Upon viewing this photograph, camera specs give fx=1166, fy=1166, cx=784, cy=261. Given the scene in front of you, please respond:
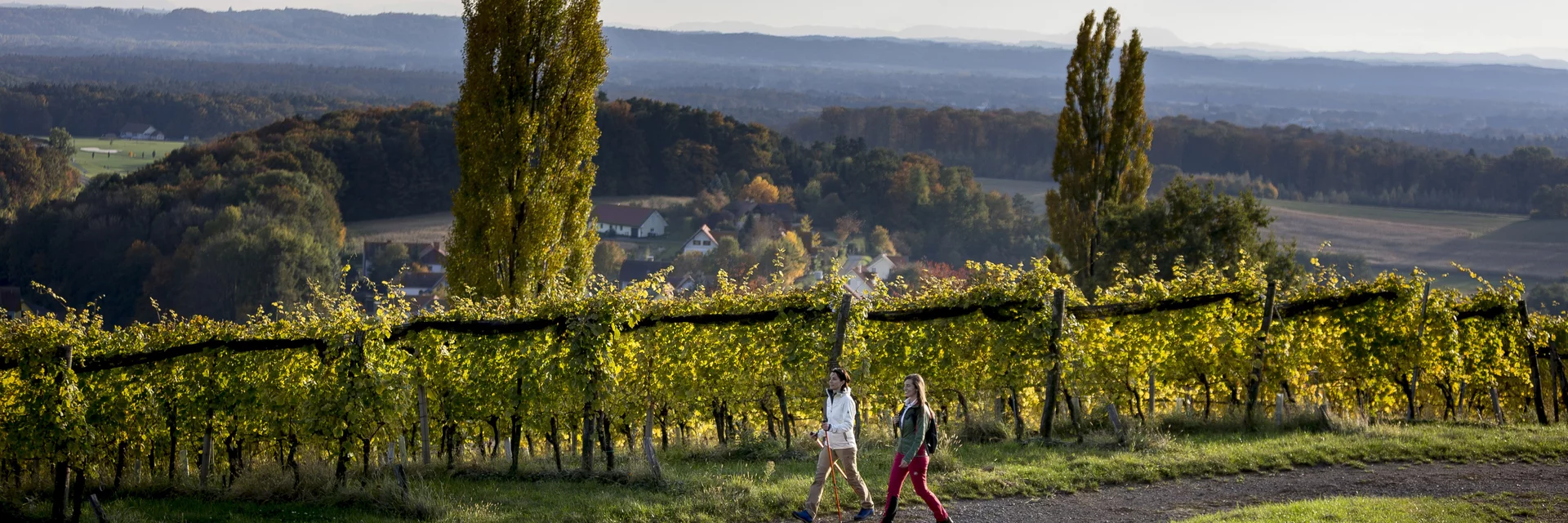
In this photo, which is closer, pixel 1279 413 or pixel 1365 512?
pixel 1365 512

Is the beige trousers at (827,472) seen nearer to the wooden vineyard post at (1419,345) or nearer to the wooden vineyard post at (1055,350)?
the wooden vineyard post at (1055,350)

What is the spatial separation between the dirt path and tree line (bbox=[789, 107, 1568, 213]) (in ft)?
416

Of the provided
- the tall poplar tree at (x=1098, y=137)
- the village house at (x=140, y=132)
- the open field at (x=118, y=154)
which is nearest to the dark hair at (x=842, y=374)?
the tall poplar tree at (x=1098, y=137)

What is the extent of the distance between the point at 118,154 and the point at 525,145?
138 m

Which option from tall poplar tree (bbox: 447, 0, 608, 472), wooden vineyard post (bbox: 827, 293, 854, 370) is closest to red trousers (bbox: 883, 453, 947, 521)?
wooden vineyard post (bbox: 827, 293, 854, 370)

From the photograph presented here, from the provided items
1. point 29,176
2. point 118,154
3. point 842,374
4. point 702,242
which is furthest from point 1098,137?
point 118,154

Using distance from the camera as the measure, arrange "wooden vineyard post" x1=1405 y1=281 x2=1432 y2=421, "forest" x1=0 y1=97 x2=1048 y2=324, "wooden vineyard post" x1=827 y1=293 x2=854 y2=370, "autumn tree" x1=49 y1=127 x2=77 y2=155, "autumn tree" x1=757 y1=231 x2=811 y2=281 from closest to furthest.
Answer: "wooden vineyard post" x1=827 y1=293 x2=854 y2=370, "wooden vineyard post" x1=1405 y1=281 x2=1432 y2=421, "forest" x1=0 y1=97 x2=1048 y2=324, "autumn tree" x1=757 y1=231 x2=811 y2=281, "autumn tree" x1=49 y1=127 x2=77 y2=155

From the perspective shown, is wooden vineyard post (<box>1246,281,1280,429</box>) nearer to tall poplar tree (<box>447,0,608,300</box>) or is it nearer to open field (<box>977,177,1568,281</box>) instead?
tall poplar tree (<box>447,0,608,300</box>)

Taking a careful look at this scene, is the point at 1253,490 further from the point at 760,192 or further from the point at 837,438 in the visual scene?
the point at 760,192

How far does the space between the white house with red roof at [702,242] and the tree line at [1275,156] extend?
6118cm

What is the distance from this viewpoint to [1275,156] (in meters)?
142

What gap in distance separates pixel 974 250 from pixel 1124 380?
312 feet

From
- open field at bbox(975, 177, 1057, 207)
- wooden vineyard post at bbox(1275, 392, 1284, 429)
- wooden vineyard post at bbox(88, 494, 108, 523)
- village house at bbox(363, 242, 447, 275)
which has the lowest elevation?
village house at bbox(363, 242, 447, 275)

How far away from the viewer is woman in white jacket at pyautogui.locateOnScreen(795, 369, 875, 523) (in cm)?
952
